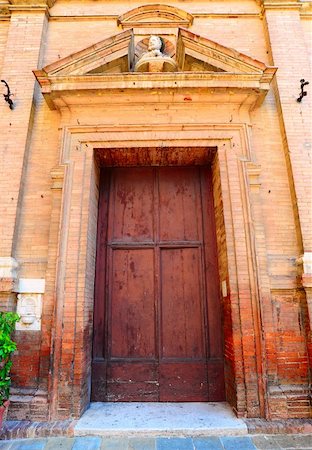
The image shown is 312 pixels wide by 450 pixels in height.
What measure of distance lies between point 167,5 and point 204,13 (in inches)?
26.7

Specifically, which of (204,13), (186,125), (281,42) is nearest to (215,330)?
(186,125)

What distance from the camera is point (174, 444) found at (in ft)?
10.9

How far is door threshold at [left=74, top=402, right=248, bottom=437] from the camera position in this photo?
352 cm

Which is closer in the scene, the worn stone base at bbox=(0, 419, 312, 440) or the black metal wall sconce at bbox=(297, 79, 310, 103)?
the worn stone base at bbox=(0, 419, 312, 440)

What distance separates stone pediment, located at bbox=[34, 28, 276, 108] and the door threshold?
4301mm

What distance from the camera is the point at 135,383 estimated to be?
4.46 metres

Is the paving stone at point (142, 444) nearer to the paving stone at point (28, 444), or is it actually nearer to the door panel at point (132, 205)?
the paving stone at point (28, 444)

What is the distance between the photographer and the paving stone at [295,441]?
3.31m

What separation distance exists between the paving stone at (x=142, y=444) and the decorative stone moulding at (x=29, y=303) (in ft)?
5.82

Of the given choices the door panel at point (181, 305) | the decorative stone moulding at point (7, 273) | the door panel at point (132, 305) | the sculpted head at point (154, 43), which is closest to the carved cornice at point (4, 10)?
the sculpted head at point (154, 43)

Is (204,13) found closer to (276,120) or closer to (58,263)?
(276,120)

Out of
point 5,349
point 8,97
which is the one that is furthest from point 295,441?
point 8,97

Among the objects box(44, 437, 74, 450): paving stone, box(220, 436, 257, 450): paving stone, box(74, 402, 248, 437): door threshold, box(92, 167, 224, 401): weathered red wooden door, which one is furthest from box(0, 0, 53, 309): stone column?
box(220, 436, 257, 450): paving stone

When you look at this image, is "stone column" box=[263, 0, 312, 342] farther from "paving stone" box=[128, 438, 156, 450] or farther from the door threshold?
"paving stone" box=[128, 438, 156, 450]
